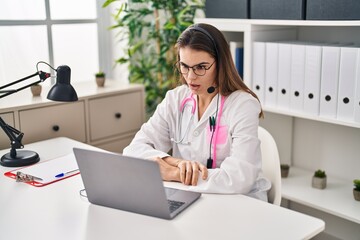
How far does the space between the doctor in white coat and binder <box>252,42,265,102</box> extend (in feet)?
1.99

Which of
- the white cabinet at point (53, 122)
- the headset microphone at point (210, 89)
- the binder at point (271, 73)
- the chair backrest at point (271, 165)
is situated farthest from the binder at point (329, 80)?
the white cabinet at point (53, 122)

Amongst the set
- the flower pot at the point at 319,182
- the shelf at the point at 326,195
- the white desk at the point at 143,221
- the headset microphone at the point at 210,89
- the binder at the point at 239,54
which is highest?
the binder at the point at 239,54

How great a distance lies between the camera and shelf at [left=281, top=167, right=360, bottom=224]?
217 cm

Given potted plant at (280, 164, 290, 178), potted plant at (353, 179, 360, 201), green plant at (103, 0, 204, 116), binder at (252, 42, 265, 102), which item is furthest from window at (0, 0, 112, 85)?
potted plant at (353, 179, 360, 201)

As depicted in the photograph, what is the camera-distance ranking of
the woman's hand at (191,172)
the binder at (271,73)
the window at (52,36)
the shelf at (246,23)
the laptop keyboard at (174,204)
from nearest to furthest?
the laptop keyboard at (174,204) → the woman's hand at (191,172) → the shelf at (246,23) → the binder at (271,73) → the window at (52,36)

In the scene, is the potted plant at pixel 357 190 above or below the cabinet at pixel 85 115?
below

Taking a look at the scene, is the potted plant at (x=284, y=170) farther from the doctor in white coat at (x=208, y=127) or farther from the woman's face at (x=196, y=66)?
the woman's face at (x=196, y=66)

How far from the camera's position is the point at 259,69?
2.47m

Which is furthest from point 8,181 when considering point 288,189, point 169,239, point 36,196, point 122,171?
point 288,189

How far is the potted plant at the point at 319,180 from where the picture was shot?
2.41 metres

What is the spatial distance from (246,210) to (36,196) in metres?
0.71

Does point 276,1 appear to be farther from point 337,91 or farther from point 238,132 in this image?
point 238,132

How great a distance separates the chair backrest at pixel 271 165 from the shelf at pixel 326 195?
50 centimetres

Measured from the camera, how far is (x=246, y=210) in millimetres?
1477
